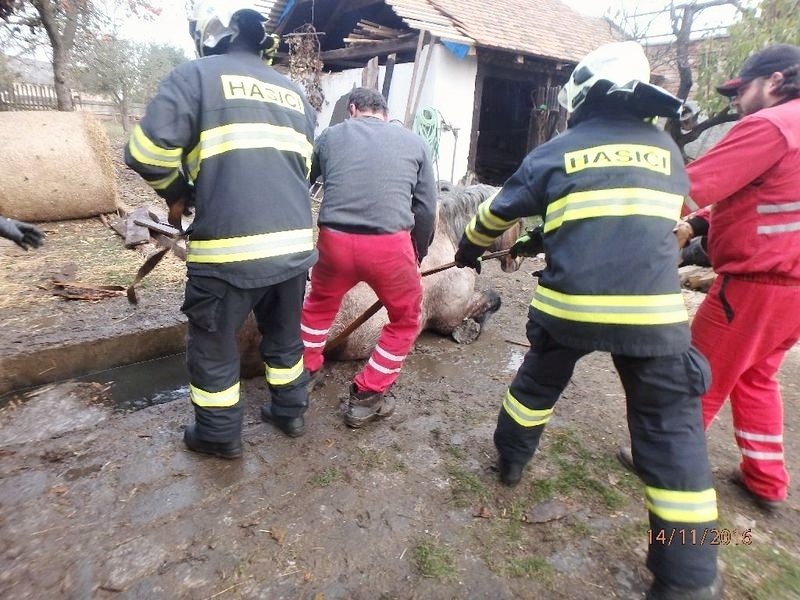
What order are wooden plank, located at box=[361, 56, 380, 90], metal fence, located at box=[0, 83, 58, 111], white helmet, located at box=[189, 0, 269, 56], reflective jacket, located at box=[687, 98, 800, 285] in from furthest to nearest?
1. metal fence, located at box=[0, 83, 58, 111]
2. wooden plank, located at box=[361, 56, 380, 90]
3. white helmet, located at box=[189, 0, 269, 56]
4. reflective jacket, located at box=[687, 98, 800, 285]

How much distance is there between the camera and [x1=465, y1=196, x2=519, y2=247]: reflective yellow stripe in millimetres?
2223

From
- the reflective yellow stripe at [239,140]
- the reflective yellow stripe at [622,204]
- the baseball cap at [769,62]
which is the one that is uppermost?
the baseball cap at [769,62]

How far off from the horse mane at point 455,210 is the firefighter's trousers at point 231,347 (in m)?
1.99

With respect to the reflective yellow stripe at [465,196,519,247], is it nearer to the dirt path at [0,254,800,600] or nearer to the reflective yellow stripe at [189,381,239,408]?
the dirt path at [0,254,800,600]

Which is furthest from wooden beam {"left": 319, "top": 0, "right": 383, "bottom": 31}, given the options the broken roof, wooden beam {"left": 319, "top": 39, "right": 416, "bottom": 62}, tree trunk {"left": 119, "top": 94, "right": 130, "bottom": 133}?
tree trunk {"left": 119, "top": 94, "right": 130, "bottom": 133}

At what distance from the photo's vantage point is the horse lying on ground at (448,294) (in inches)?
140

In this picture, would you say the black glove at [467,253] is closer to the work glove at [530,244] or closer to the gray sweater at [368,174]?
the work glove at [530,244]

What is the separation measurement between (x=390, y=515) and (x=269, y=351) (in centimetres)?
102

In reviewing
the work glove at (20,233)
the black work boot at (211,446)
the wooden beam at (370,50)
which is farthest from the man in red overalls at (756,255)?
the wooden beam at (370,50)

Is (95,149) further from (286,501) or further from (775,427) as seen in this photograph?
(775,427)

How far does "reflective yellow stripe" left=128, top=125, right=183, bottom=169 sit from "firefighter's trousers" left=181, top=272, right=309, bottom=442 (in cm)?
52

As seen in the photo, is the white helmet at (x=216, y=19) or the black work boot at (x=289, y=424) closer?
the white helmet at (x=216, y=19)

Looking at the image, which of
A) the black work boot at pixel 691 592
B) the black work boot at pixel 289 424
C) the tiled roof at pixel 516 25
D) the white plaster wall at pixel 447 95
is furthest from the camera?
the white plaster wall at pixel 447 95

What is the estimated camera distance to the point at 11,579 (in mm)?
1731
